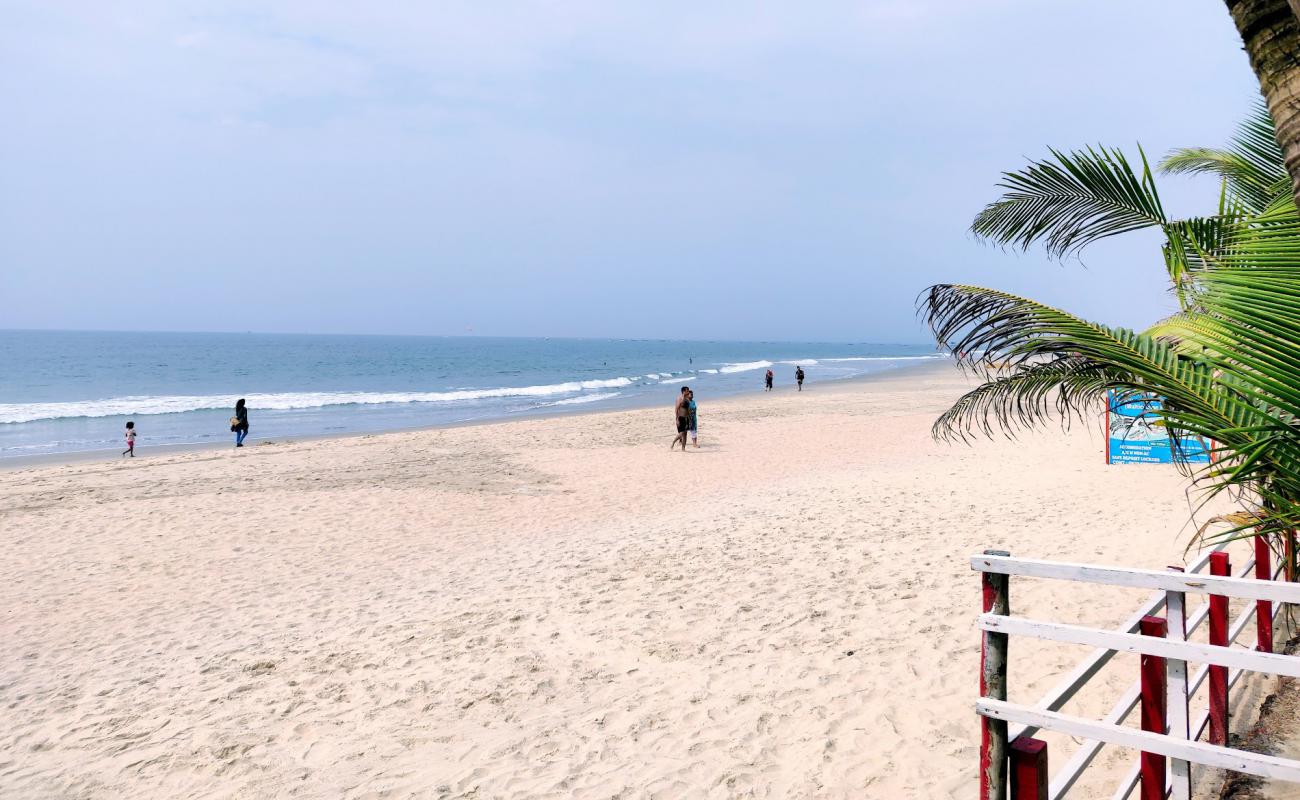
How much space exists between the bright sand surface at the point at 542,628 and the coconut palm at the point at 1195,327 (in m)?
1.83

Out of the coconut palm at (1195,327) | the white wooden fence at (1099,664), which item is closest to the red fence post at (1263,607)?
the coconut palm at (1195,327)

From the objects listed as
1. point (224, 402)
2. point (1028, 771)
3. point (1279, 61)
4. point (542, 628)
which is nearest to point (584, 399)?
point (224, 402)

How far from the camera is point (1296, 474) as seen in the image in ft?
10.5

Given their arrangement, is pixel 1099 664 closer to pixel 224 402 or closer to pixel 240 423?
pixel 240 423

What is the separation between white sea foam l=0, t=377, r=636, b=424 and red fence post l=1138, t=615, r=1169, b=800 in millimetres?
37240

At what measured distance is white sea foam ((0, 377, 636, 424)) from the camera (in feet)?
111

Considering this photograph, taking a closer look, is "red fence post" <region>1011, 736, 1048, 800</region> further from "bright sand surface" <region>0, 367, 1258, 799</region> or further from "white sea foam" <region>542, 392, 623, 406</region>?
"white sea foam" <region>542, 392, 623, 406</region>

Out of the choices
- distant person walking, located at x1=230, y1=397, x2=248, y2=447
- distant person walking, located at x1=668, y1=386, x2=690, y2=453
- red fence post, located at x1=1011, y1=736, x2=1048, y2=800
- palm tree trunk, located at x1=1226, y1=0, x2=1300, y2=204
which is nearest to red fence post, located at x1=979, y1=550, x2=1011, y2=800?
red fence post, located at x1=1011, y1=736, x2=1048, y2=800

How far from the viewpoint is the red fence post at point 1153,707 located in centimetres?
282

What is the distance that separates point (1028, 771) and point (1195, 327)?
221cm

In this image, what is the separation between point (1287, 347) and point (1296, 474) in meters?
0.76

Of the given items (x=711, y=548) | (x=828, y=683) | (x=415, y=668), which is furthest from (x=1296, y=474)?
(x=711, y=548)

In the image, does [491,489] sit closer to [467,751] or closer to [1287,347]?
[467,751]

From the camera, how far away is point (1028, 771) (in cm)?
248
